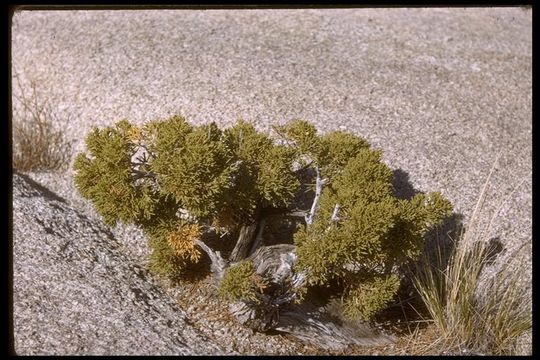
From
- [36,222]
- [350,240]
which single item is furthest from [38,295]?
[350,240]

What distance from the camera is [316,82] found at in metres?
7.08

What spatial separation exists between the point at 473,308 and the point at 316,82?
3.42 m

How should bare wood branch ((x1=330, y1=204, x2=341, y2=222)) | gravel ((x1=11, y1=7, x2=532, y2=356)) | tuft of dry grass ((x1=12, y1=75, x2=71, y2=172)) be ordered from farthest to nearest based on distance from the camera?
1. tuft of dry grass ((x1=12, y1=75, x2=71, y2=172))
2. gravel ((x1=11, y1=7, x2=532, y2=356))
3. bare wood branch ((x1=330, y1=204, x2=341, y2=222))

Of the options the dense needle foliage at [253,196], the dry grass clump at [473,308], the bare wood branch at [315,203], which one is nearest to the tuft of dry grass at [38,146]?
the dense needle foliage at [253,196]

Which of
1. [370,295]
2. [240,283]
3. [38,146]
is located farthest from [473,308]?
[38,146]

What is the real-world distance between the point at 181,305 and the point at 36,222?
4.80ft

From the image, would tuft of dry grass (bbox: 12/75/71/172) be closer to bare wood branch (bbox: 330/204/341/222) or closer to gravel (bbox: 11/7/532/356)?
gravel (bbox: 11/7/532/356)

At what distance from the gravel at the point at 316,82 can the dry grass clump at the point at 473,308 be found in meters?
0.66

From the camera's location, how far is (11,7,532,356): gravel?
620cm

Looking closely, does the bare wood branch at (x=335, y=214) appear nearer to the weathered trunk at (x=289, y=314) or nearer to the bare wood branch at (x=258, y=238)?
the weathered trunk at (x=289, y=314)

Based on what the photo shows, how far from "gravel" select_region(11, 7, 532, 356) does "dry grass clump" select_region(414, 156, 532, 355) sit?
2.17 ft

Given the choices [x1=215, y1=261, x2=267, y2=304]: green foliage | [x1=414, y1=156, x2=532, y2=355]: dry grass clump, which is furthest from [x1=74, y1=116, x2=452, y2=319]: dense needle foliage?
[x1=414, y1=156, x2=532, y2=355]: dry grass clump

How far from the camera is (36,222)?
5125mm

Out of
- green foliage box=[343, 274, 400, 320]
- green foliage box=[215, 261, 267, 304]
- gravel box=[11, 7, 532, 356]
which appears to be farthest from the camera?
gravel box=[11, 7, 532, 356]
